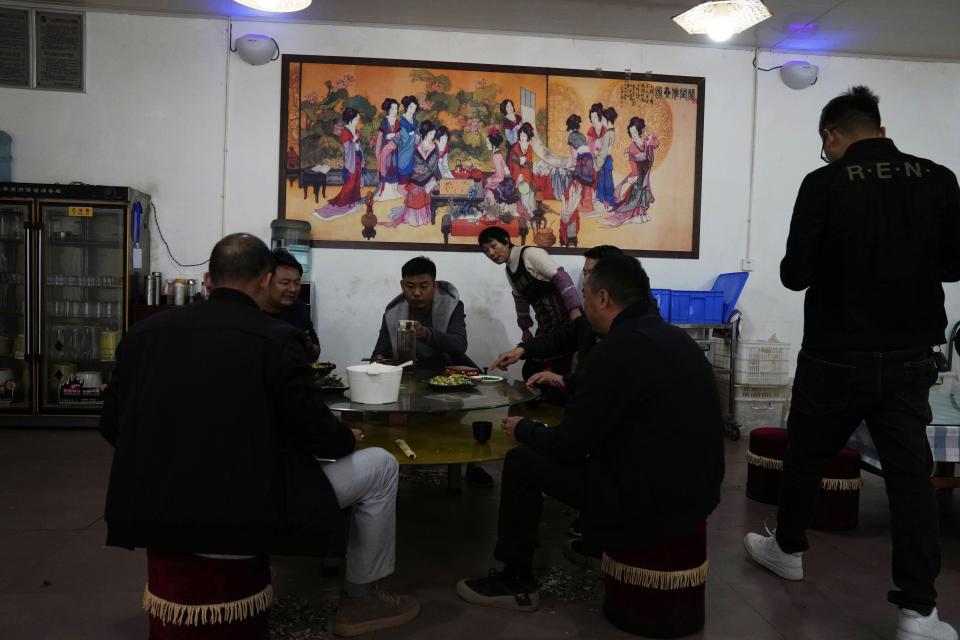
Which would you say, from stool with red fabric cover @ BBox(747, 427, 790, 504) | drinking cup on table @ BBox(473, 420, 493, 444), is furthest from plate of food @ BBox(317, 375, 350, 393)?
stool with red fabric cover @ BBox(747, 427, 790, 504)

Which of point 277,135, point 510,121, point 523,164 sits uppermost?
point 510,121

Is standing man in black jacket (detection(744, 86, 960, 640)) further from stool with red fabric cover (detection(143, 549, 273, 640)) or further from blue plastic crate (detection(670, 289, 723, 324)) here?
blue plastic crate (detection(670, 289, 723, 324))

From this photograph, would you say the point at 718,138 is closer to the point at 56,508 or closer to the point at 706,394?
the point at 706,394

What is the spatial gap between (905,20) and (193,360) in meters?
5.92

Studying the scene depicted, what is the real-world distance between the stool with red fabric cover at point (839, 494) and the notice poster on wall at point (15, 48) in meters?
6.37

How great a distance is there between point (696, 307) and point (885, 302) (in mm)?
3328

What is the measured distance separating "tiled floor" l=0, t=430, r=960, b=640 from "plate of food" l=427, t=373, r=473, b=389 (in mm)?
692

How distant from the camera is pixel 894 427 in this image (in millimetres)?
2168

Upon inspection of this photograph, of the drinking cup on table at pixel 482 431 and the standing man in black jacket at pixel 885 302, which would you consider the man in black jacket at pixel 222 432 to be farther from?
the standing man in black jacket at pixel 885 302

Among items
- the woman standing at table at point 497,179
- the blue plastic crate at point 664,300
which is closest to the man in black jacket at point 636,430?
the blue plastic crate at point 664,300

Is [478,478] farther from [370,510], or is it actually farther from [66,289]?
[66,289]

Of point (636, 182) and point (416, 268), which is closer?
point (416, 268)

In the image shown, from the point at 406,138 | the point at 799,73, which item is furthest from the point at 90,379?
the point at 799,73

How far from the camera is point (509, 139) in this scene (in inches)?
222
